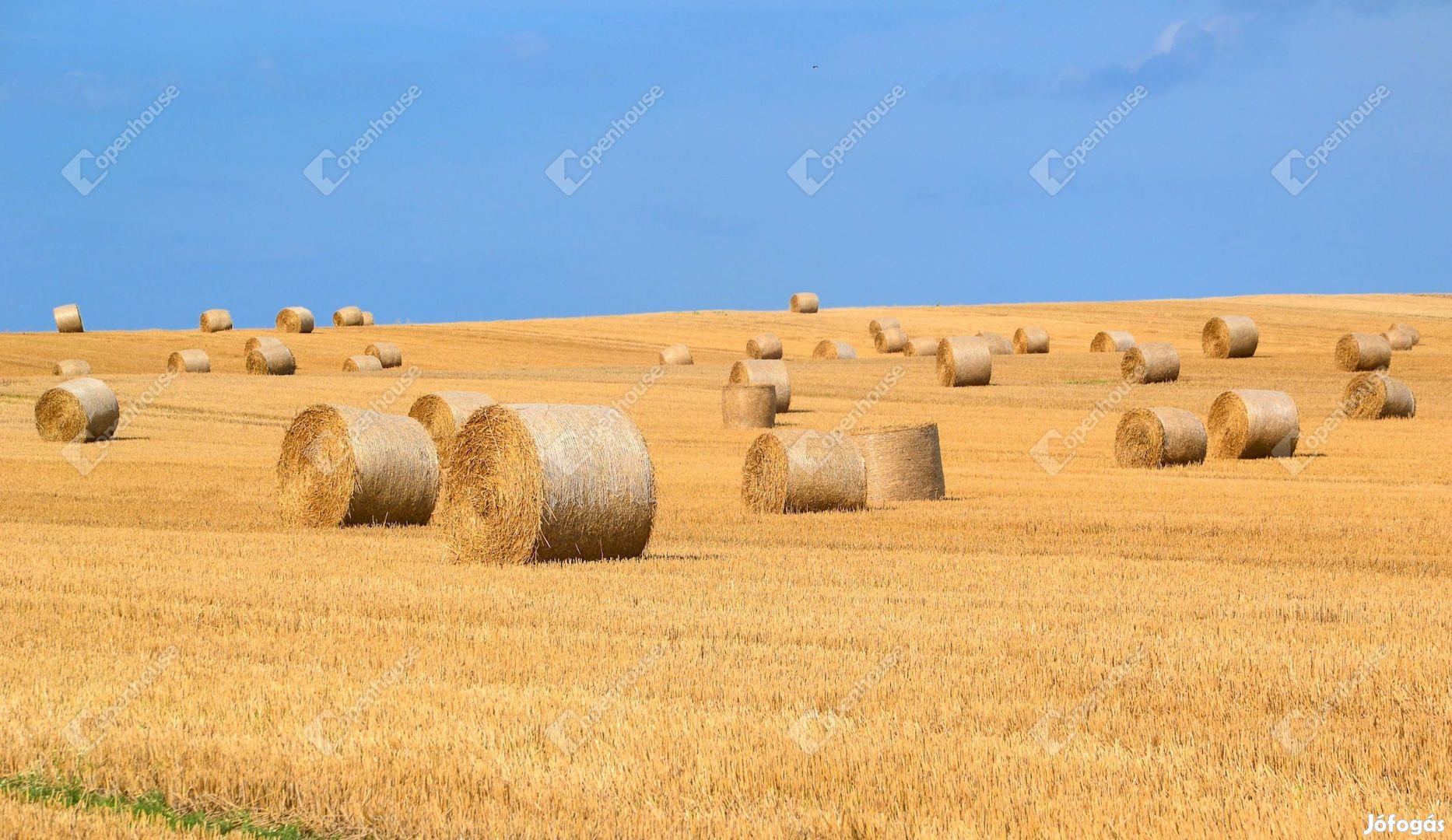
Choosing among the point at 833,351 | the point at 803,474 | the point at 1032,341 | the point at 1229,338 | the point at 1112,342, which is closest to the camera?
the point at 803,474

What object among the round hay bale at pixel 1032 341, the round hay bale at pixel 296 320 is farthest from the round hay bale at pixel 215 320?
the round hay bale at pixel 1032 341

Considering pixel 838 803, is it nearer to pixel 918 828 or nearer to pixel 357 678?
pixel 918 828

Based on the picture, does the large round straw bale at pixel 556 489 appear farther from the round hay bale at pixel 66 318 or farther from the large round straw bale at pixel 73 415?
the round hay bale at pixel 66 318

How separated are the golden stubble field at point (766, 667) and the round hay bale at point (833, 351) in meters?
29.0

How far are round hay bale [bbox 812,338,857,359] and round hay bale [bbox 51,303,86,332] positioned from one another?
24076mm

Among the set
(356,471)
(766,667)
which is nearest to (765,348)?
(356,471)

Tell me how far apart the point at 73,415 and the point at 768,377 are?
12.4 m

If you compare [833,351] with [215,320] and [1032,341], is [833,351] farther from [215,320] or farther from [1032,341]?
[215,320]

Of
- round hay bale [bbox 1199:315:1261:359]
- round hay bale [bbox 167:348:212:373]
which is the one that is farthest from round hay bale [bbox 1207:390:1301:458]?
round hay bale [bbox 167:348:212:373]

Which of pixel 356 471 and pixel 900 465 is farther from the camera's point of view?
pixel 900 465

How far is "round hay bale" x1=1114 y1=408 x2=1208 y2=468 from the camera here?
21.3m

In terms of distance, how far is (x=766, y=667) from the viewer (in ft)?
24.7

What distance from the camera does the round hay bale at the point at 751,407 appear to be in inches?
1108

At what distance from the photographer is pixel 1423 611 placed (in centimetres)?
941
